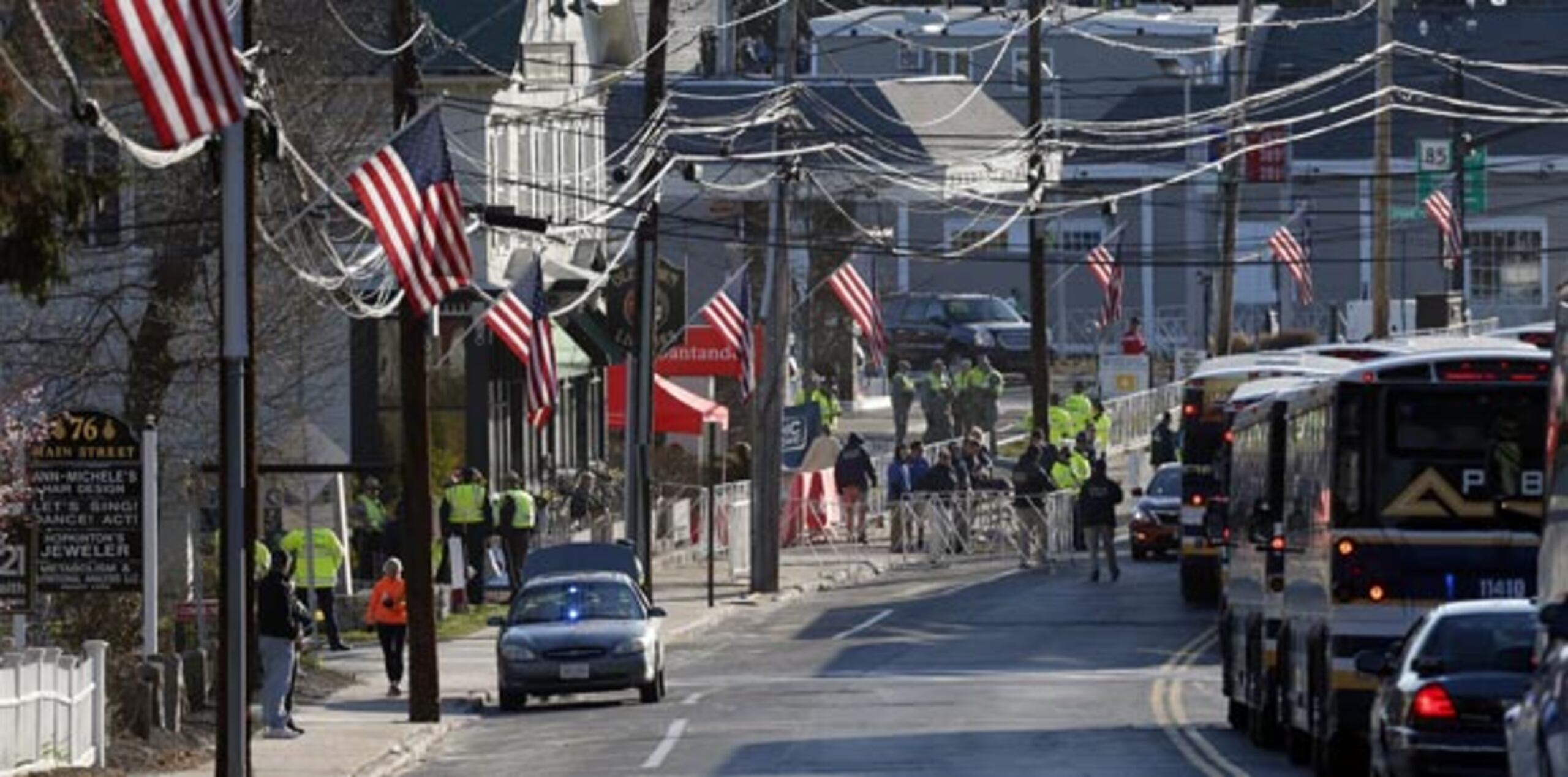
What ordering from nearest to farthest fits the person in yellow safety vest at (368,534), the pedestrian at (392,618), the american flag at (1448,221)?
the pedestrian at (392,618) < the person in yellow safety vest at (368,534) < the american flag at (1448,221)

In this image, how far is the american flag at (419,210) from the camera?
2808cm

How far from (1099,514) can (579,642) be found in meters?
16.2

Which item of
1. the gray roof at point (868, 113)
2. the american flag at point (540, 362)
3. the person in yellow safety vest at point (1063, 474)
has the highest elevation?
the gray roof at point (868, 113)

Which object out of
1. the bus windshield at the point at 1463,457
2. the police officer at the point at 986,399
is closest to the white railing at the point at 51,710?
the bus windshield at the point at 1463,457

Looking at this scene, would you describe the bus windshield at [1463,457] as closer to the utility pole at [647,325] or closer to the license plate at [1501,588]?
the license plate at [1501,588]

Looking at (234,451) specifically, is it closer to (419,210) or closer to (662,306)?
(419,210)

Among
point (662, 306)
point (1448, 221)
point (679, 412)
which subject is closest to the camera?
point (662, 306)

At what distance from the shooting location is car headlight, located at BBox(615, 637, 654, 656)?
34.6m

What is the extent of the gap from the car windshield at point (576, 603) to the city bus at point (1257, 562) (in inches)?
252

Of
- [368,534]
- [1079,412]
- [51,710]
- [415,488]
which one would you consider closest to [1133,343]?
[1079,412]

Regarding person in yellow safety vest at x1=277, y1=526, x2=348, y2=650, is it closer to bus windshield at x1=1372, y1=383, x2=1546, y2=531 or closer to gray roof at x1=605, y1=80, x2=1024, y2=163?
bus windshield at x1=1372, y1=383, x2=1546, y2=531

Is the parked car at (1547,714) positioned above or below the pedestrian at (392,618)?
above

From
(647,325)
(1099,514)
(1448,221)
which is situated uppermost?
(1448,221)

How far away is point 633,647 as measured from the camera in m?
34.6
